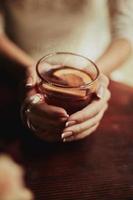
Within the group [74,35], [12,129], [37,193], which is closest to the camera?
[37,193]

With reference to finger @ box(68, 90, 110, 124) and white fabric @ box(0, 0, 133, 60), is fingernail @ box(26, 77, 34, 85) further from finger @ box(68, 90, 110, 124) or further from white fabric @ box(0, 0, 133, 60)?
white fabric @ box(0, 0, 133, 60)

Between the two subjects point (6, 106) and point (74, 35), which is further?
point (74, 35)

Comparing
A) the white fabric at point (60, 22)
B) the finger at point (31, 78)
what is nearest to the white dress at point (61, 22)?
the white fabric at point (60, 22)

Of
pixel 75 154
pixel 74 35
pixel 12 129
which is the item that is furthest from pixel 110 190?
pixel 74 35

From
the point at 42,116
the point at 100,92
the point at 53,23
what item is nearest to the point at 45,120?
the point at 42,116

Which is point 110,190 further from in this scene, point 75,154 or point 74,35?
point 74,35

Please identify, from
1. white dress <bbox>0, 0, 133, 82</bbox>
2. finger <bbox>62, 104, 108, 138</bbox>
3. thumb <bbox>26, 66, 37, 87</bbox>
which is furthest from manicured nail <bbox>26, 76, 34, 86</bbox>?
white dress <bbox>0, 0, 133, 82</bbox>
